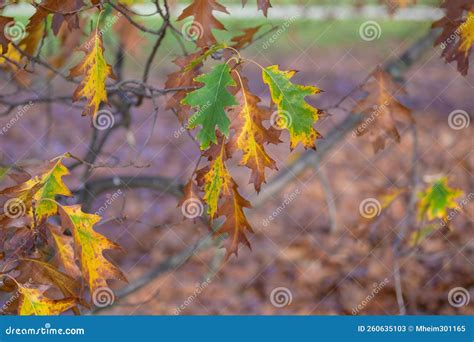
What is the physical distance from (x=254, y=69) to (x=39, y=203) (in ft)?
25.9

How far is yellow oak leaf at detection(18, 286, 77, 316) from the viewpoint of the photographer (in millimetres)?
1823

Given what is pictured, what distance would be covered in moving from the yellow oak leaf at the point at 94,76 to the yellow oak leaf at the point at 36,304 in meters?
0.54

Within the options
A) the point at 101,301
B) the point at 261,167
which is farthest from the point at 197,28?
the point at 101,301

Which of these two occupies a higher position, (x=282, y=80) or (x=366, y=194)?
(x=282, y=80)

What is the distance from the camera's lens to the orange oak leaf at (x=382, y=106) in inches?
98.0

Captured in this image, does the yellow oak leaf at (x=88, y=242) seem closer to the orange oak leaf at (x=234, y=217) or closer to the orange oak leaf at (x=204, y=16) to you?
the orange oak leaf at (x=234, y=217)

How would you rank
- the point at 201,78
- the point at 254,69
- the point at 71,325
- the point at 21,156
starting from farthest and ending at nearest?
1. the point at 254,69
2. the point at 21,156
3. the point at 71,325
4. the point at 201,78

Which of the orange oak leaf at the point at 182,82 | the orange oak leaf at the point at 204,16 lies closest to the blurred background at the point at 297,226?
the orange oak leaf at the point at 182,82

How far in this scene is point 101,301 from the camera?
298cm

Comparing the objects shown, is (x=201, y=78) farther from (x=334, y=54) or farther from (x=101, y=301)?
(x=334, y=54)

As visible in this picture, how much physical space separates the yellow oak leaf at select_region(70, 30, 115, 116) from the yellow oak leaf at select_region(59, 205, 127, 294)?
0.31m

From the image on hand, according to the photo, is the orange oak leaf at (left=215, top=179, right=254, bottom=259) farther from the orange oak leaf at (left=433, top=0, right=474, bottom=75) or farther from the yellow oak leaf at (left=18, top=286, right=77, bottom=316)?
the orange oak leaf at (left=433, top=0, right=474, bottom=75)

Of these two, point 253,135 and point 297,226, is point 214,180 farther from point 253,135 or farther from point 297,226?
point 297,226

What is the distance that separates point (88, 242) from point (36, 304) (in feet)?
0.83
